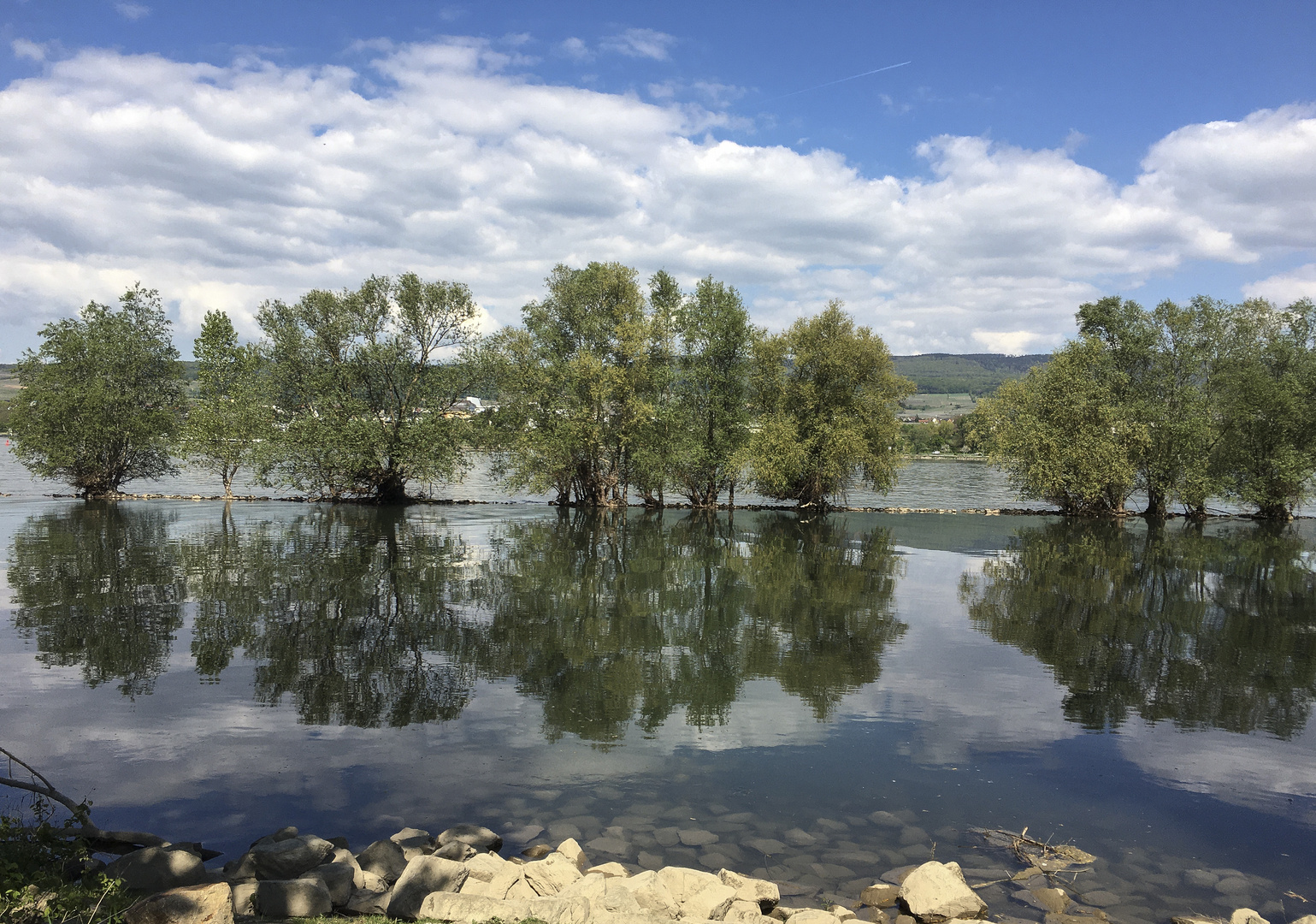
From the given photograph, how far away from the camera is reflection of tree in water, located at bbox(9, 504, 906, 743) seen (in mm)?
14258

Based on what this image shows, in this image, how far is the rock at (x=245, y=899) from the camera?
725cm

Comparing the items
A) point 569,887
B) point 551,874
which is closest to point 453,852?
point 551,874

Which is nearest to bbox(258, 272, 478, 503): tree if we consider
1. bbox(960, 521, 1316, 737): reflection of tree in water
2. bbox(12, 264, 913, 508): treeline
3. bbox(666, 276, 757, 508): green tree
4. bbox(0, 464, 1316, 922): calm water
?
bbox(12, 264, 913, 508): treeline

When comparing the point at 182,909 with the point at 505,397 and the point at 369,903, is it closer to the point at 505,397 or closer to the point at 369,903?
the point at 369,903

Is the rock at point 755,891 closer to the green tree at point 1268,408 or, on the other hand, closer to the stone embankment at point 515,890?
the stone embankment at point 515,890

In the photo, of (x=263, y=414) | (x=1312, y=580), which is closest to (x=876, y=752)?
(x=1312, y=580)

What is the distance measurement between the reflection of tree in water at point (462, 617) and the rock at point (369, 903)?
4674mm

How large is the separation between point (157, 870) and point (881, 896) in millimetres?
7014

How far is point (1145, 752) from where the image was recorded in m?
12.1

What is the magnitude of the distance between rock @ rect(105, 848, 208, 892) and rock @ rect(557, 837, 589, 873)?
3438mm

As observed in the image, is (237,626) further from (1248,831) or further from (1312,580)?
(1312,580)

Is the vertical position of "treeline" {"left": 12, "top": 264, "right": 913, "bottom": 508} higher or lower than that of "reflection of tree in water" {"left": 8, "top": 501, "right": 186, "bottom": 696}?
higher

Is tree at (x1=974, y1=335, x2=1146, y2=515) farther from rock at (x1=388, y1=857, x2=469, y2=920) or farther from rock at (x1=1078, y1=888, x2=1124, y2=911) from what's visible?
rock at (x1=388, y1=857, x2=469, y2=920)

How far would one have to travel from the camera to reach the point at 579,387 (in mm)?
49906
